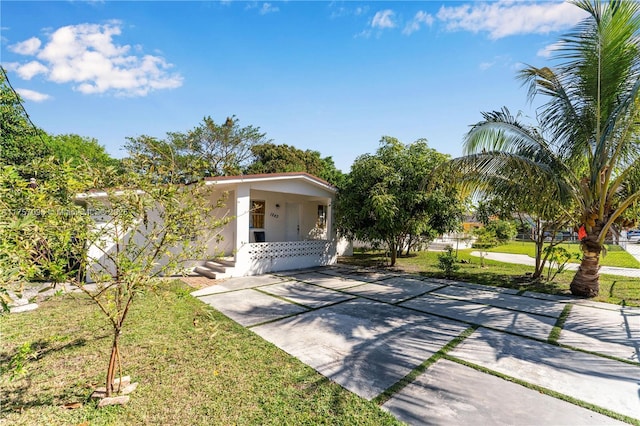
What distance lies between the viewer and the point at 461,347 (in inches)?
197

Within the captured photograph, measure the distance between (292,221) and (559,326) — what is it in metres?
12.1

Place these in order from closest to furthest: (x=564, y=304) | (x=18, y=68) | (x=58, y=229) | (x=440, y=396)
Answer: (x=58, y=229), (x=440, y=396), (x=564, y=304), (x=18, y=68)

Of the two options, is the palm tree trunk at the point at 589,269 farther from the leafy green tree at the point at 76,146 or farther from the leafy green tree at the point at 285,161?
the leafy green tree at the point at 76,146

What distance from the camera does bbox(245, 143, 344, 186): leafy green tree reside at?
33.6m

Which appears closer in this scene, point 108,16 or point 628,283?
point 108,16

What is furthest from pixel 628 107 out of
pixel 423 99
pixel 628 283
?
pixel 628 283

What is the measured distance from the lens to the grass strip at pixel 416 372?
3564 mm

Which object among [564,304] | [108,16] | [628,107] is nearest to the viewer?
[628,107]

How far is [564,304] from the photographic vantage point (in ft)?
25.3

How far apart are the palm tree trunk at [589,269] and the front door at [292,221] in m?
11.6

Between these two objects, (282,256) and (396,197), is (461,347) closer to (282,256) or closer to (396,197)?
(396,197)

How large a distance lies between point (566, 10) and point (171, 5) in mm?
10506

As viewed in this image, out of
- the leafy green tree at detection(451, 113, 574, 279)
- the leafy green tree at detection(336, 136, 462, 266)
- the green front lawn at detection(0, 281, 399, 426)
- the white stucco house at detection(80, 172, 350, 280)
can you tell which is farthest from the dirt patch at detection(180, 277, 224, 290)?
the leafy green tree at detection(451, 113, 574, 279)

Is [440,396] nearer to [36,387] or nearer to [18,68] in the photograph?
[36,387]
